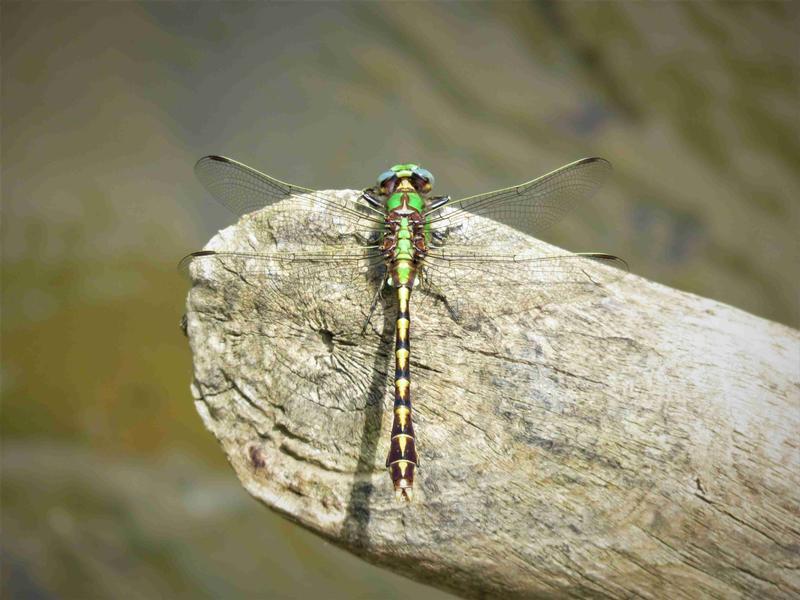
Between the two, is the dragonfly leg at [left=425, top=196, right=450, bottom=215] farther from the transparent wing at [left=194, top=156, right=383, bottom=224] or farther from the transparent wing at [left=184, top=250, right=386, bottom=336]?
the transparent wing at [left=194, top=156, right=383, bottom=224]

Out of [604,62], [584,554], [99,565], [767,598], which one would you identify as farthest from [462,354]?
[604,62]

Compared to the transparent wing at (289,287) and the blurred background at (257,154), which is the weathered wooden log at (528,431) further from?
the blurred background at (257,154)

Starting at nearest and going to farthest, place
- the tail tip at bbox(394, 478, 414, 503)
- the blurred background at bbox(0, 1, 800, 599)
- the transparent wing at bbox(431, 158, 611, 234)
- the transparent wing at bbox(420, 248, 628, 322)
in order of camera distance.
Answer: the tail tip at bbox(394, 478, 414, 503), the transparent wing at bbox(420, 248, 628, 322), the transparent wing at bbox(431, 158, 611, 234), the blurred background at bbox(0, 1, 800, 599)

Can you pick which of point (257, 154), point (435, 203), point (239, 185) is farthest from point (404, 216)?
point (257, 154)

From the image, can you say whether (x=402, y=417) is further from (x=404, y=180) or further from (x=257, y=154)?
(x=257, y=154)

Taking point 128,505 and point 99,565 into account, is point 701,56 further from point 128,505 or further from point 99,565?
point 99,565

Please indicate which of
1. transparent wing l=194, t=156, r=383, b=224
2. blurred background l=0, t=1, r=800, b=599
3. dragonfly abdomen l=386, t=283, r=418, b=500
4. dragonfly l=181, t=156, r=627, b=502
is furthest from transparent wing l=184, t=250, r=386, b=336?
blurred background l=0, t=1, r=800, b=599
